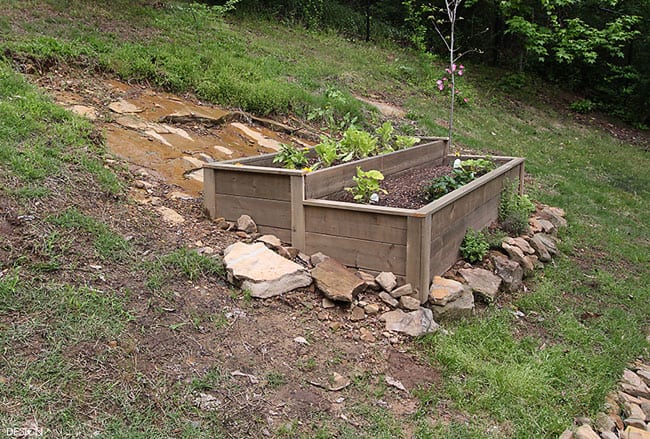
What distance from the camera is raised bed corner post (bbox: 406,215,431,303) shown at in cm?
328

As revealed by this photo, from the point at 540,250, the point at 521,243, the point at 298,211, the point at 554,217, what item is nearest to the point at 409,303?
the point at 298,211

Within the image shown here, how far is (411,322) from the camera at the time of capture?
3.14 m

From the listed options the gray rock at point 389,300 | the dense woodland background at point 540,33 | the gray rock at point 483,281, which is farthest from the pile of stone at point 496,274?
the dense woodland background at point 540,33

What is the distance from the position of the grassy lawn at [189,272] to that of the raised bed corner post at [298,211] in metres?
0.67

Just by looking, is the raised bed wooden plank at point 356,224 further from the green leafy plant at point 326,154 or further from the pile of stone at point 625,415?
the pile of stone at point 625,415

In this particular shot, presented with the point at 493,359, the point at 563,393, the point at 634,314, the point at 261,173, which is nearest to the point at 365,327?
the point at 493,359

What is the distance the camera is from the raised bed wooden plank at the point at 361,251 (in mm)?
3396

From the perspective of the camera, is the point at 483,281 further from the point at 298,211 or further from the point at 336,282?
the point at 298,211

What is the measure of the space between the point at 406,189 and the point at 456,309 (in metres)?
1.52

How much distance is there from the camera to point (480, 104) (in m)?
11.7

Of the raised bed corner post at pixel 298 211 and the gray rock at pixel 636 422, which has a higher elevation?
the raised bed corner post at pixel 298 211

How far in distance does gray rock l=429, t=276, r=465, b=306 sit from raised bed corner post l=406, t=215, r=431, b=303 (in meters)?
0.06

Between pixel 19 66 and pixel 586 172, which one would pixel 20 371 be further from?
pixel 586 172

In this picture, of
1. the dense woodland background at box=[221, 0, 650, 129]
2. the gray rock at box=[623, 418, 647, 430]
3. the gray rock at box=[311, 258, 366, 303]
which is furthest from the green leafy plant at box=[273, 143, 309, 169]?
the dense woodland background at box=[221, 0, 650, 129]
